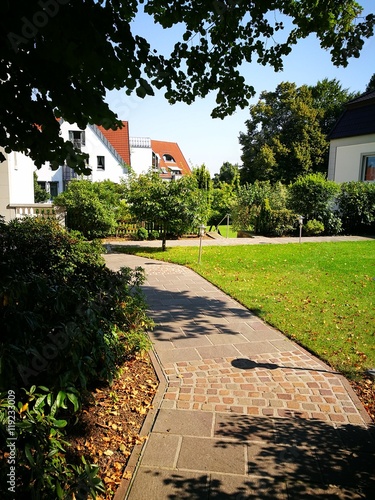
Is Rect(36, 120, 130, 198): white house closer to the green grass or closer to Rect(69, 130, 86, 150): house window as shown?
Rect(69, 130, 86, 150): house window

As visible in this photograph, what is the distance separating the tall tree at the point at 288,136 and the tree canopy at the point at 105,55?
1242 inches

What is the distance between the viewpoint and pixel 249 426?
322 centimetres

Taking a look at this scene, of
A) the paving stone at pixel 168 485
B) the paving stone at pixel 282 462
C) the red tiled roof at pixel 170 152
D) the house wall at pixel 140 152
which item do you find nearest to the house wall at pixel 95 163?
the house wall at pixel 140 152

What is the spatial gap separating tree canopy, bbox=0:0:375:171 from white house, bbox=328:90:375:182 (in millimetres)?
19414

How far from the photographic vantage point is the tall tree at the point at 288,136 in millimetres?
36062

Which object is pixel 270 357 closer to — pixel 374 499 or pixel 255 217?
pixel 374 499

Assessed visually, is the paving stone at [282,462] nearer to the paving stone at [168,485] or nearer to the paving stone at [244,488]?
the paving stone at [244,488]

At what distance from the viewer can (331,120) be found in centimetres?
3888

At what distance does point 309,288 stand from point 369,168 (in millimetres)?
18221

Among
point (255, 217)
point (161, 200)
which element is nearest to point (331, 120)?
point (255, 217)

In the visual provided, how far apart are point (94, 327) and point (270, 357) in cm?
270

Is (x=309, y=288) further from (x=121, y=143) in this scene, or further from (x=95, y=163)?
(x=121, y=143)

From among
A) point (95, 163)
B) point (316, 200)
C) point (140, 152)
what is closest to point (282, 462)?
point (316, 200)

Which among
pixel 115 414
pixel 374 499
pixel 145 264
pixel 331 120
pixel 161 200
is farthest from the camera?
pixel 331 120
